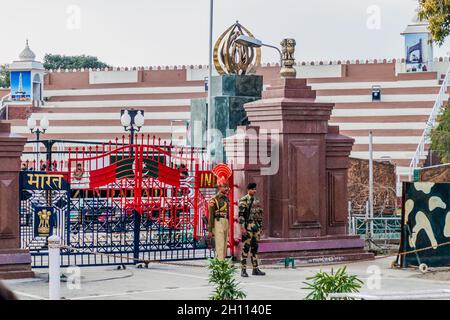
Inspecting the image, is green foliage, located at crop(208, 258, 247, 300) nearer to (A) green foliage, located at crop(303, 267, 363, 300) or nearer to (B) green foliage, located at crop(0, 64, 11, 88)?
(A) green foliage, located at crop(303, 267, 363, 300)

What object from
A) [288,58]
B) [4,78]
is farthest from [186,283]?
[4,78]

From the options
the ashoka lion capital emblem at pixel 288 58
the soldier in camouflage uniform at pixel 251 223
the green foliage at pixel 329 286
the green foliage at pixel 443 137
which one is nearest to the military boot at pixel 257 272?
the soldier in camouflage uniform at pixel 251 223

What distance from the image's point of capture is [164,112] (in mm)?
59625

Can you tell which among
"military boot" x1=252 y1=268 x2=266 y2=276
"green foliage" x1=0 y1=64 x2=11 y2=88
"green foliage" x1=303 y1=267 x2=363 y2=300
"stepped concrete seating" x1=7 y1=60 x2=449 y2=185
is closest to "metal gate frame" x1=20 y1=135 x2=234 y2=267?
"military boot" x1=252 y1=268 x2=266 y2=276

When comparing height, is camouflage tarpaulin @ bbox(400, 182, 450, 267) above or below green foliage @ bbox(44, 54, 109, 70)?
below

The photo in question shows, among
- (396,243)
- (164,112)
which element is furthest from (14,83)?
(396,243)

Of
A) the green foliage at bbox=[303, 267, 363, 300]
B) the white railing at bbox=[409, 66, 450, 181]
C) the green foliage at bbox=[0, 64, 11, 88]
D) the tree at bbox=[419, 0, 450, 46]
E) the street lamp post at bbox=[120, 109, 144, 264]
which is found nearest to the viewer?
the green foliage at bbox=[303, 267, 363, 300]

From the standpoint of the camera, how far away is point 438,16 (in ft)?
85.2

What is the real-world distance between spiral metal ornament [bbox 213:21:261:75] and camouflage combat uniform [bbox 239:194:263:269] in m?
6.53

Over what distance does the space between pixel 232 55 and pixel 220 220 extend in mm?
6676

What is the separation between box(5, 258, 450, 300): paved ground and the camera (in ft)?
49.2

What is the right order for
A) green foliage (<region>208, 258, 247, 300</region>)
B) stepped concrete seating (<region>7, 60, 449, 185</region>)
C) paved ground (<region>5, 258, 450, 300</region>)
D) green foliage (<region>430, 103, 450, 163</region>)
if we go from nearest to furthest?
1. green foliage (<region>208, 258, 247, 300</region>)
2. paved ground (<region>5, 258, 450, 300</region>)
3. green foliage (<region>430, 103, 450, 163</region>)
4. stepped concrete seating (<region>7, 60, 449, 185</region>)

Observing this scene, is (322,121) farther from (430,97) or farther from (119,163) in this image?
(430,97)

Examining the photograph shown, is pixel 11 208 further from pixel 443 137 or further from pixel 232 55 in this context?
pixel 443 137
